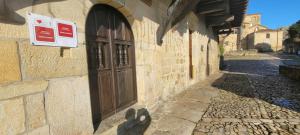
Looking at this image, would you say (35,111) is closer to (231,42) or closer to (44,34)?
(44,34)

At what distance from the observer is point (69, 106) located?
170 cm

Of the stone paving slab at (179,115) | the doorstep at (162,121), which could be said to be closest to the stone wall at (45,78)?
the doorstep at (162,121)

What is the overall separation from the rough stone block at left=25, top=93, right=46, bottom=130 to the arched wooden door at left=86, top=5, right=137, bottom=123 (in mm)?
773

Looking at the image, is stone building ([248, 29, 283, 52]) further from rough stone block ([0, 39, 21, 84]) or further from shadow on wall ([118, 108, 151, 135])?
rough stone block ([0, 39, 21, 84])

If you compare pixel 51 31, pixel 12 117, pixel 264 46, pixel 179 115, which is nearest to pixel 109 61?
pixel 51 31

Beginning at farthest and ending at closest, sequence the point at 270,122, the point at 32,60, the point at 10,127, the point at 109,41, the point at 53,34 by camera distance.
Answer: the point at 270,122, the point at 109,41, the point at 53,34, the point at 32,60, the point at 10,127

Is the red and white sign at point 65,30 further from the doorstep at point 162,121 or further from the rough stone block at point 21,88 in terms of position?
the doorstep at point 162,121

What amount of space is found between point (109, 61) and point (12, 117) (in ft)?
4.74

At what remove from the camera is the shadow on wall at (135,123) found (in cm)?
249

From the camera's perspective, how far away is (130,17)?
2.82m

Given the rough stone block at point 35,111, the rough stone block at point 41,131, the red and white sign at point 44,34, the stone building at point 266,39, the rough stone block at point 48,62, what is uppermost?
the stone building at point 266,39

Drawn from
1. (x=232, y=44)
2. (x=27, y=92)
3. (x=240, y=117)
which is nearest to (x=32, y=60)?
(x=27, y=92)

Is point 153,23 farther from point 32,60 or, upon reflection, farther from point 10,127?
point 10,127

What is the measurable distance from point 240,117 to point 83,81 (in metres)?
2.90
